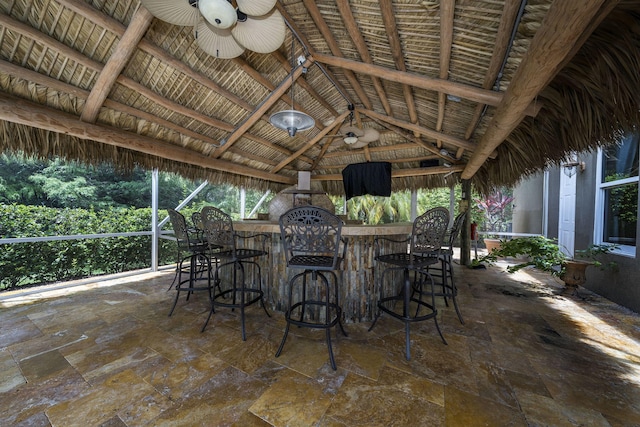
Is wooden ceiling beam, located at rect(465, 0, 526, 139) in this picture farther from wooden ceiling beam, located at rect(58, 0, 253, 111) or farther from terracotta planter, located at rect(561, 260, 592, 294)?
wooden ceiling beam, located at rect(58, 0, 253, 111)

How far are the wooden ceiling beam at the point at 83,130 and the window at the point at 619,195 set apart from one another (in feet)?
19.1

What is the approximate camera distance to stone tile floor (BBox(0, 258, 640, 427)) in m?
1.32

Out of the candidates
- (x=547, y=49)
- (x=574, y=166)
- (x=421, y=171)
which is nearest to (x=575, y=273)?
(x=574, y=166)

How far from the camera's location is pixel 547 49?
54.7 inches

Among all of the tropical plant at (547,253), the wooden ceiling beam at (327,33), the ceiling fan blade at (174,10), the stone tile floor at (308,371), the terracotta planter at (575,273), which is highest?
the wooden ceiling beam at (327,33)

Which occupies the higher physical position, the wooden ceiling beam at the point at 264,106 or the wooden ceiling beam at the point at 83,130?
the wooden ceiling beam at the point at 264,106

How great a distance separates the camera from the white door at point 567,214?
14.2 ft

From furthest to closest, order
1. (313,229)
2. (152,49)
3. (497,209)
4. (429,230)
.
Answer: (497,209), (152,49), (429,230), (313,229)

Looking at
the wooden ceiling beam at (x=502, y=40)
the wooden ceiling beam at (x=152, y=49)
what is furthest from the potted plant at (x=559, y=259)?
the wooden ceiling beam at (x=152, y=49)

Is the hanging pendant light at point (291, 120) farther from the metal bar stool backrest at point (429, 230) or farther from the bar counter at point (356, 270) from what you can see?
the metal bar stool backrest at point (429, 230)

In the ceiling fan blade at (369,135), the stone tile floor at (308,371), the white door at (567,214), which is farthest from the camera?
the white door at (567,214)

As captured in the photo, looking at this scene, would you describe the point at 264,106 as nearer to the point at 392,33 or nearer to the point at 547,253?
the point at 392,33

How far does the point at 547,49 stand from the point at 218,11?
1.93 m

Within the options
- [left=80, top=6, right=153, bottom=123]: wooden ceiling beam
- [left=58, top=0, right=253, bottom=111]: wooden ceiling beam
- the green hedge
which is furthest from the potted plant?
the green hedge
